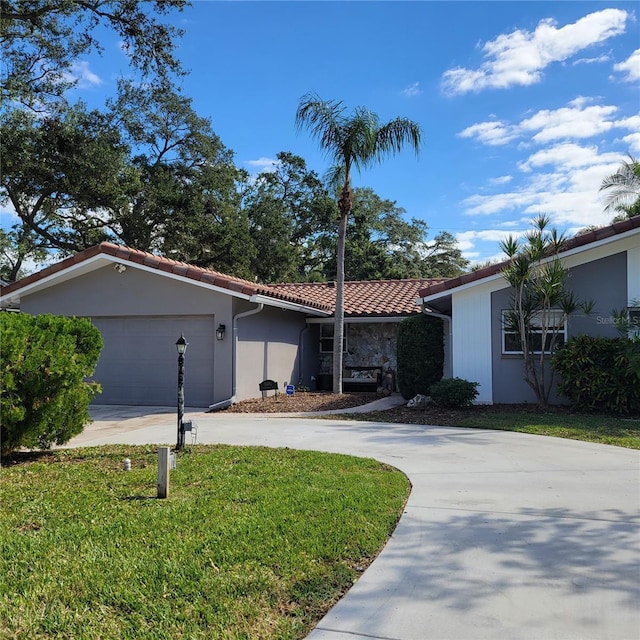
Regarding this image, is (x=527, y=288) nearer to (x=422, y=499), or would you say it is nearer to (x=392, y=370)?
(x=392, y=370)

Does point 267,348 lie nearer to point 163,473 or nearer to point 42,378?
point 42,378

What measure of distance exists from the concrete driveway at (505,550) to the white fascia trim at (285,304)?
562 cm

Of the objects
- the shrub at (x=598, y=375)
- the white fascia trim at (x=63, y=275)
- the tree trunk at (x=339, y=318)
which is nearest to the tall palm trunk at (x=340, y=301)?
the tree trunk at (x=339, y=318)

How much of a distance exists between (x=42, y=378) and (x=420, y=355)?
910cm

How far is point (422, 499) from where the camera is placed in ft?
17.6

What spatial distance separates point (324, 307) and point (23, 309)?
877 cm

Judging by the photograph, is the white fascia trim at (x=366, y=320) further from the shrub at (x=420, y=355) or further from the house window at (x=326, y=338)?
the shrub at (x=420, y=355)

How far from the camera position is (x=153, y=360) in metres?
14.0

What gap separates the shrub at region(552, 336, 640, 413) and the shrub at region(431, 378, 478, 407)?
73.4 inches

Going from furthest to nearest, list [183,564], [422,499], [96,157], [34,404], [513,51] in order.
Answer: [96,157] < [513,51] < [34,404] < [422,499] < [183,564]

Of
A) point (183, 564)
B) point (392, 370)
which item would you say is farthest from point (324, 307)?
point (183, 564)

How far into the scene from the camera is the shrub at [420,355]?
13.4 metres

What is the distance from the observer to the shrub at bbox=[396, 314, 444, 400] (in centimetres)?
1338

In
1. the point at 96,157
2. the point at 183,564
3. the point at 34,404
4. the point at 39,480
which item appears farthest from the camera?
the point at 96,157
